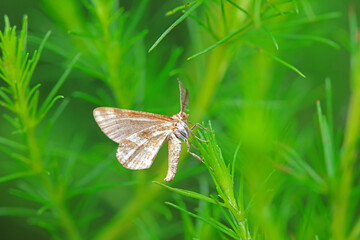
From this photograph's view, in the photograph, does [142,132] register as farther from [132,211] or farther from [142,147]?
[132,211]

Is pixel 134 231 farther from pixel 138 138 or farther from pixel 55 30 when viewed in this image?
pixel 55 30

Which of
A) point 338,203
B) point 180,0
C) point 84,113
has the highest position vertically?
point 180,0

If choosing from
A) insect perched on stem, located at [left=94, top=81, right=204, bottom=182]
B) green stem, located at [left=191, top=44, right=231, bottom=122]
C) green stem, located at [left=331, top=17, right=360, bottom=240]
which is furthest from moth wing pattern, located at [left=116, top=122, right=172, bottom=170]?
green stem, located at [left=331, top=17, right=360, bottom=240]

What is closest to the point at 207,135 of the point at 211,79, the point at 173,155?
the point at 173,155

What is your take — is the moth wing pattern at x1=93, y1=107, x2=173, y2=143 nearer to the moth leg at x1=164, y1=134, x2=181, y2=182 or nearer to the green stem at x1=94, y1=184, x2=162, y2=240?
the moth leg at x1=164, y1=134, x2=181, y2=182

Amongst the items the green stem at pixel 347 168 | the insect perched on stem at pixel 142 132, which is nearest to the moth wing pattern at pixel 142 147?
the insect perched on stem at pixel 142 132

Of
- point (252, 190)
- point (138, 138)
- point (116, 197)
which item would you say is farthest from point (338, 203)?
point (116, 197)

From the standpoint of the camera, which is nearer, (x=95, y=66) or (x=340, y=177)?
(x=340, y=177)

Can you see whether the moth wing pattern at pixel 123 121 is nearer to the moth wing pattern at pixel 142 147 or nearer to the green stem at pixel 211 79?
the moth wing pattern at pixel 142 147
